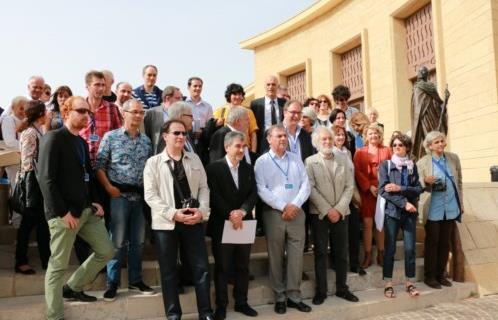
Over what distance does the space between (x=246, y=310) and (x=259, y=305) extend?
40cm

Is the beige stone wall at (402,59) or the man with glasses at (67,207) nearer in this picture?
the man with glasses at (67,207)

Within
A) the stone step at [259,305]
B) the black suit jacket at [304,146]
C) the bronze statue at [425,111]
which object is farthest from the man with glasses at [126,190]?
the bronze statue at [425,111]

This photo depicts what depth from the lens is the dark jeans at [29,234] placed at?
4.27m

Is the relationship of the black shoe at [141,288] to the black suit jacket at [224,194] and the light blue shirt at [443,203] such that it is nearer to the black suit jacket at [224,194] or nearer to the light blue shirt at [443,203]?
the black suit jacket at [224,194]

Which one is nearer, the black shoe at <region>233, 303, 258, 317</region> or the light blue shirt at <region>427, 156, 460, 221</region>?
the black shoe at <region>233, 303, 258, 317</region>

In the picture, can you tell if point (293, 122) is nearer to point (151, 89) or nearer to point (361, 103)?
point (151, 89)

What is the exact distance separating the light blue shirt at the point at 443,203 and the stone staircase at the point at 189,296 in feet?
2.69

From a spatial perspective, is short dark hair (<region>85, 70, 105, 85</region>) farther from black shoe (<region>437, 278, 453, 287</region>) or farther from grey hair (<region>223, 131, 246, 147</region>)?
black shoe (<region>437, 278, 453, 287</region>)

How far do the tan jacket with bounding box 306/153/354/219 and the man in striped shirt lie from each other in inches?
100

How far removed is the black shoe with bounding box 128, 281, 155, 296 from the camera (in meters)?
4.17

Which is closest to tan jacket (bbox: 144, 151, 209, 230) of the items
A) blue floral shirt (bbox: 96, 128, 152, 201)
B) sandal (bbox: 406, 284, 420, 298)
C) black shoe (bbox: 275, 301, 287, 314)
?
blue floral shirt (bbox: 96, 128, 152, 201)

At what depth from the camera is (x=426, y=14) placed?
43.6 ft

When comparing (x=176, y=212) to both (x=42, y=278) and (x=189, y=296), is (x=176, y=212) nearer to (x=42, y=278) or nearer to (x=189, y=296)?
(x=189, y=296)

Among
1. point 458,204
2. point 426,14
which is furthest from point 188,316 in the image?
point 426,14
